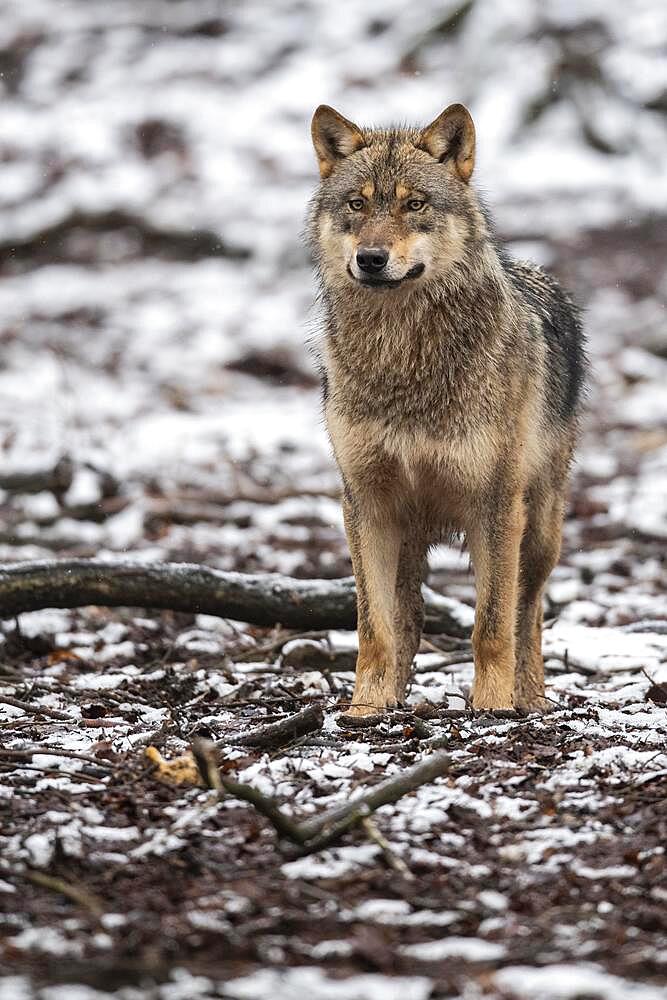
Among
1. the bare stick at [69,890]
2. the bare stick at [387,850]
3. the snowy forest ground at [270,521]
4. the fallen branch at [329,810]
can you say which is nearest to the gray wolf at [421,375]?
the snowy forest ground at [270,521]

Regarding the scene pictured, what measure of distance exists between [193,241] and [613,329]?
6591 millimetres

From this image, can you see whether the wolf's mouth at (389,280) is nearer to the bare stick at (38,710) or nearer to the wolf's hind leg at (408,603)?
the wolf's hind leg at (408,603)

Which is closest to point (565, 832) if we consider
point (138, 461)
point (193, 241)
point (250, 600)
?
point (250, 600)

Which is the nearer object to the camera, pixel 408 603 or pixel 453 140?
pixel 453 140

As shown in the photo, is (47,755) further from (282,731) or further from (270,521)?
(270,521)

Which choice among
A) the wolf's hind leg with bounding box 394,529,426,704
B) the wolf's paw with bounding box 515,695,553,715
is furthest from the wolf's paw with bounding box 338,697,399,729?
the wolf's paw with bounding box 515,695,553,715

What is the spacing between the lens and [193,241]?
19.8 metres

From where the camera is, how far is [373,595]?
6.62 meters

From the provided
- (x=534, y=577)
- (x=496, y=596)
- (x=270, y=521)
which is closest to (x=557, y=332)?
(x=534, y=577)

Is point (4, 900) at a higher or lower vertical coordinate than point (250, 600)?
lower

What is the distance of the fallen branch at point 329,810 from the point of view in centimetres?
407

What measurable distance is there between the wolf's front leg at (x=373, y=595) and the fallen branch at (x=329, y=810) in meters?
1.92

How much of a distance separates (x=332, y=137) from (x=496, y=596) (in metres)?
2.52

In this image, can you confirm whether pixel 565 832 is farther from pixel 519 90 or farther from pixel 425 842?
pixel 519 90
